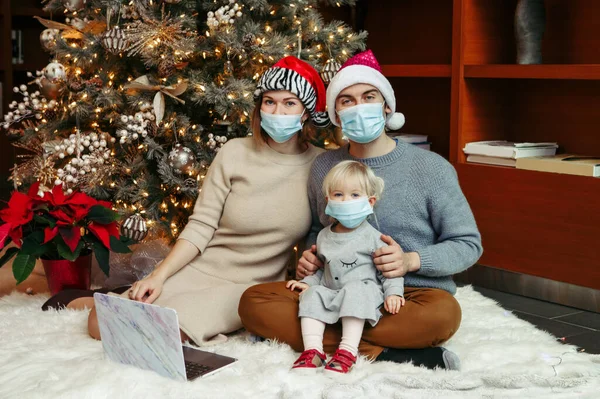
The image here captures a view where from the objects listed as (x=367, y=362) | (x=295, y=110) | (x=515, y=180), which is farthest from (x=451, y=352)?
(x=515, y=180)

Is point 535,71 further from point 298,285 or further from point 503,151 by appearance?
point 298,285

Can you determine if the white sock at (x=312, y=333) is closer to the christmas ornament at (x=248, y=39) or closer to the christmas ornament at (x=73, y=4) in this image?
the christmas ornament at (x=248, y=39)

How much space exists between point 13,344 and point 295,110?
102 centimetres

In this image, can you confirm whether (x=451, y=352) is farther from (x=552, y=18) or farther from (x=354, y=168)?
(x=552, y=18)

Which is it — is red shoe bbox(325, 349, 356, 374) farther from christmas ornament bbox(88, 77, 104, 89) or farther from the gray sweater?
christmas ornament bbox(88, 77, 104, 89)

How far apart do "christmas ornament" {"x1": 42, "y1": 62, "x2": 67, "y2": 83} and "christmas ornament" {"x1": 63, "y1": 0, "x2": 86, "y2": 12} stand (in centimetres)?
23

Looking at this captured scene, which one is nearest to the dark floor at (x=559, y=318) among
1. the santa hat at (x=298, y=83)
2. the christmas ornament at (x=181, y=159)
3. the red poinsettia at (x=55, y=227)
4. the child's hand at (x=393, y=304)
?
the child's hand at (x=393, y=304)

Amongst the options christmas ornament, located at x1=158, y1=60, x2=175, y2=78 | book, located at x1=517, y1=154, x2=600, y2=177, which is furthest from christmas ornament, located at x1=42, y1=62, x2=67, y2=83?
book, located at x1=517, y1=154, x2=600, y2=177

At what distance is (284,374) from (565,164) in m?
1.51

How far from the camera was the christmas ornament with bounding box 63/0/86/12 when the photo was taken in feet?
9.92

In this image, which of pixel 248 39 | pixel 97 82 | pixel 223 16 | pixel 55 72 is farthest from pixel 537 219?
pixel 55 72

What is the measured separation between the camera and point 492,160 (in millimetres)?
3182

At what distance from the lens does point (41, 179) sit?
9.86 ft

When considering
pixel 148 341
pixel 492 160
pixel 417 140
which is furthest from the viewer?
pixel 417 140
